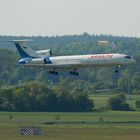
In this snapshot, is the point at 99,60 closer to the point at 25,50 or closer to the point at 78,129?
the point at 78,129

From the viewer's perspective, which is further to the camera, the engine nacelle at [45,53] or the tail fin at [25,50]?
the tail fin at [25,50]

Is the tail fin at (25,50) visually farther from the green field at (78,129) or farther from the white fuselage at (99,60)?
the white fuselage at (99,60)

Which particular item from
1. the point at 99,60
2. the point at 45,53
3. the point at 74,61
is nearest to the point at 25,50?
the point at 45,53

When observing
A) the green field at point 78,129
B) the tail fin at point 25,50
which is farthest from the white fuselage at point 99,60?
the tail fin at point 25,50

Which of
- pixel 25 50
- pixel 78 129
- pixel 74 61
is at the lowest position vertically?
pixel 78 129

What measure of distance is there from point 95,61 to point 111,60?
9.01 feet

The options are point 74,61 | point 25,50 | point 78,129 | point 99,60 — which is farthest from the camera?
point 25,50

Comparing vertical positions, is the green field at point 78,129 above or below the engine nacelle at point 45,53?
below

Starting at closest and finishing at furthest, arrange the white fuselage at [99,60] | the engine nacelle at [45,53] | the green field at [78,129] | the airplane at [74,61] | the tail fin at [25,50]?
the green field at [78,129]
the white fuselage at [99,60]
the airplane at [74,61]
the engine nacelle at [45,53]
the tail fin at [25,50]

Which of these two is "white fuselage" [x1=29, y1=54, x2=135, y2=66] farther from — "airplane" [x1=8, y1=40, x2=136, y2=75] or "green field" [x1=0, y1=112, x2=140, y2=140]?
"green field" [x1=0, y1=112, x2=140, y2=140]

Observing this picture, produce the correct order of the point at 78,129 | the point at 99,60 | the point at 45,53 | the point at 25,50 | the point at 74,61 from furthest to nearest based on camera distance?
the point at 25,50
the point at 45,53
the point at 74,61
the point at 99,60
the point at 78,129

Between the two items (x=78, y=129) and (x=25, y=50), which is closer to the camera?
(x=78, y=129)

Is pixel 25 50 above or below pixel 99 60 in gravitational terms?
above

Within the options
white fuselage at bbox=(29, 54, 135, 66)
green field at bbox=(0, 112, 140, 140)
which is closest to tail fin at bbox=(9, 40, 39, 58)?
green field at bbox=(0, 112, 140, 140)
